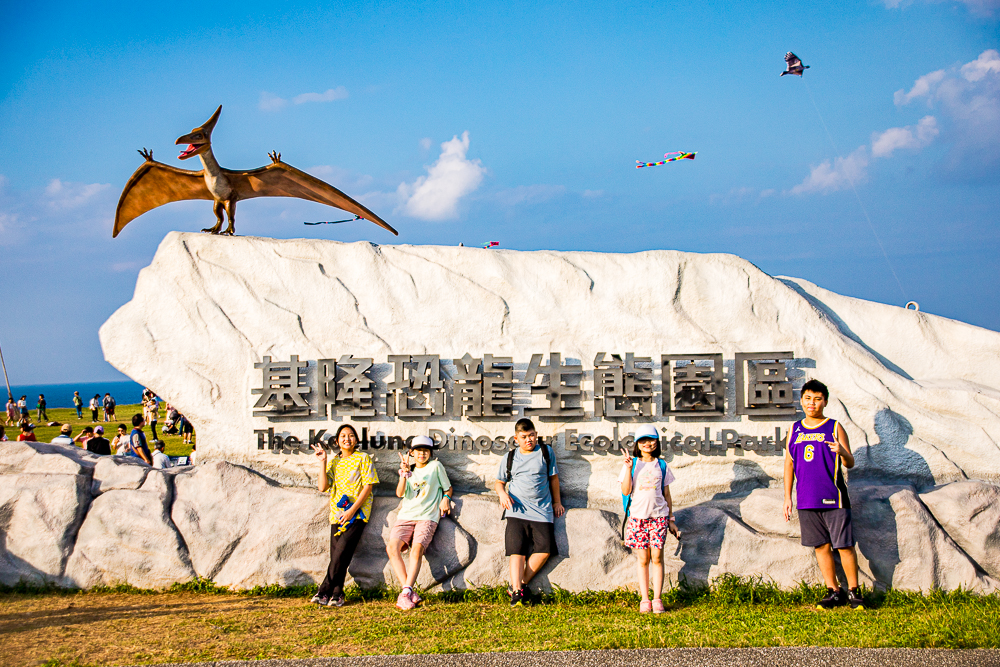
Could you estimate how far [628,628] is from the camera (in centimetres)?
475

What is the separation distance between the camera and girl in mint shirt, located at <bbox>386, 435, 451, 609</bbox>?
5664 millimetres

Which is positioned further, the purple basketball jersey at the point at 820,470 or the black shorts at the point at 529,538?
the black shorts at the point at 529,538

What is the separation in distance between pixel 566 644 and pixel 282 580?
104 inches

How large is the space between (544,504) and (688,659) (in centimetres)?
178

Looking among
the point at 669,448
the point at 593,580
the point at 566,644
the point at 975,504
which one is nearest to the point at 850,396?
the point at 975,504

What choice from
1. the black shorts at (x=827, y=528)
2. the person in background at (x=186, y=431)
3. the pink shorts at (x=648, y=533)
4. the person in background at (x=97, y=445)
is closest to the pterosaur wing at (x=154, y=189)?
the person in background at (x=97, y=445)

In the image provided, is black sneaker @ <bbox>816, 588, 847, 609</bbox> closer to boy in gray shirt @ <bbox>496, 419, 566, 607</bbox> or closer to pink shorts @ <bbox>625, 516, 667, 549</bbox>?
pink shorts @ <bbox>625, 516, 667, 549</bbox>

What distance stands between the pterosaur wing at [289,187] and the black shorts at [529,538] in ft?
12.8

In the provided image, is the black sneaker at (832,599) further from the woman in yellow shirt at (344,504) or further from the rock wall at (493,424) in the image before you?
the woman in yellow shirt at (344,504)

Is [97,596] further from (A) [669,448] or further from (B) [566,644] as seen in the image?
(A) [669,448]

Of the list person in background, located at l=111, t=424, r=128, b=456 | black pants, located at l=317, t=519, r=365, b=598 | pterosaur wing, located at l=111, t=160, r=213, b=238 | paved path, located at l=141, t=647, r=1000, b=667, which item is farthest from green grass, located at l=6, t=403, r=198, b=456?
paved path, located at l=141, t=647, r=1000, b=667

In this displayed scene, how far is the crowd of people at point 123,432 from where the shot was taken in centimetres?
870

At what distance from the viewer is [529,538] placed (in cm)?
567

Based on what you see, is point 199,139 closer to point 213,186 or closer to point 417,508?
point 213,186
